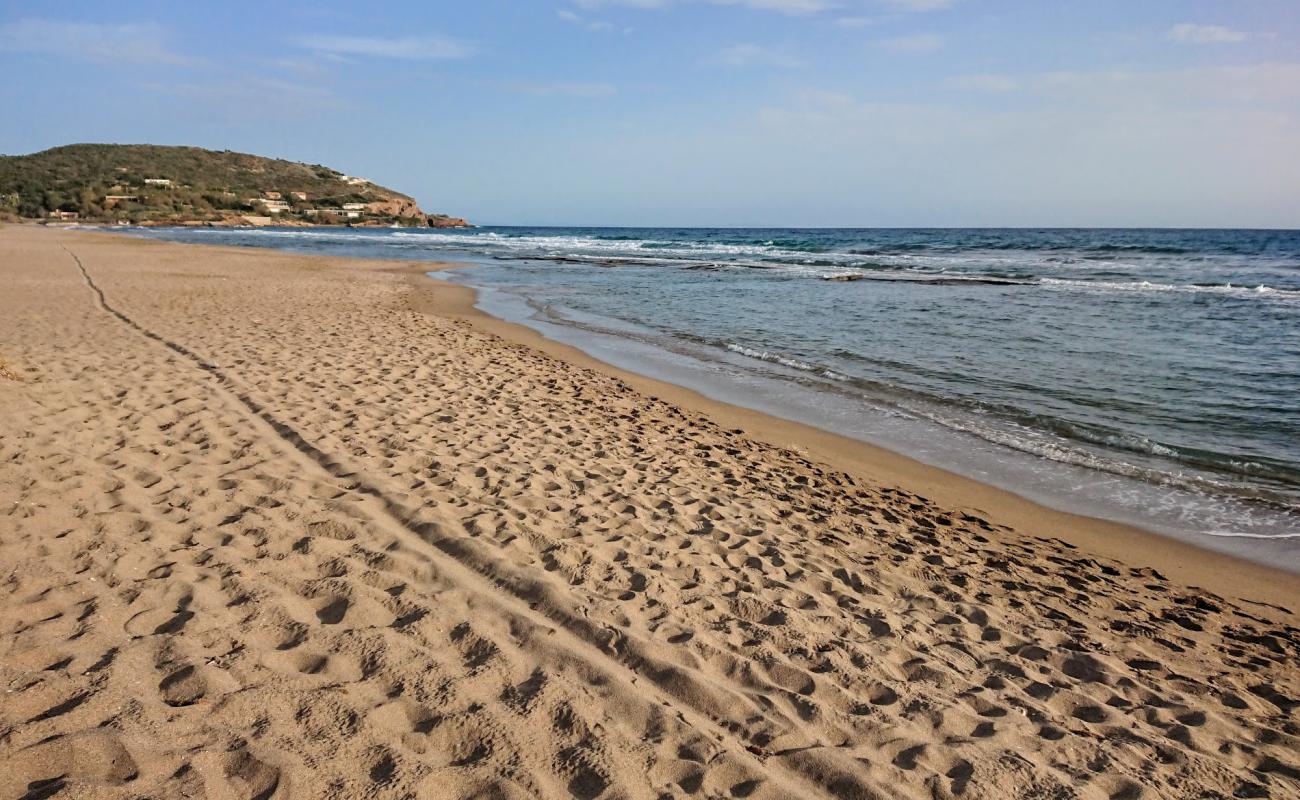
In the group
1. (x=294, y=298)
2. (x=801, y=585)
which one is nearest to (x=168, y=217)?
(x=294, y=298)

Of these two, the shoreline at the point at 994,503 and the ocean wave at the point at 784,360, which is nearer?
the shoreline at the point at 994,503

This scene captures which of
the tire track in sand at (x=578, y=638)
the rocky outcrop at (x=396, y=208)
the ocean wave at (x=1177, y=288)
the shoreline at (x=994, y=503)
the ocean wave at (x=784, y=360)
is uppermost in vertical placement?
the rocky outcrop at (x=396, y=208)

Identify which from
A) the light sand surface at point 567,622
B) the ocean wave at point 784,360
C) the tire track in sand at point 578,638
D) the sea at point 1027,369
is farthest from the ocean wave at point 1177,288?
the tire track in sand at point 578,638

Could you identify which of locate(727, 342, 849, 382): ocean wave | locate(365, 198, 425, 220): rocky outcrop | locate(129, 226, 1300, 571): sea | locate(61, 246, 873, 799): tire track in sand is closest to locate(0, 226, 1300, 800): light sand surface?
locate(61, 246, 873, 799): tire track in sand

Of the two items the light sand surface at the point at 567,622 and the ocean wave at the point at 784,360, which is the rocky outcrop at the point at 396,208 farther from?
the light sand surface at the point at 567,622

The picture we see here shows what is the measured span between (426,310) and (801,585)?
13308 millimetres

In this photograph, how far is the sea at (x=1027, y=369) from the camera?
253 inches

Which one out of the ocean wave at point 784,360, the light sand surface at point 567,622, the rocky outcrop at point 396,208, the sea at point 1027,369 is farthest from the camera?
the rocky outcrop at point 396,208

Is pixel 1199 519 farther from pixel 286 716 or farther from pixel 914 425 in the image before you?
pixel 286 716

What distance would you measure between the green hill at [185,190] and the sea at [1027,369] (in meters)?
66.8

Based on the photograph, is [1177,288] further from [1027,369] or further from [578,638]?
[578,638]

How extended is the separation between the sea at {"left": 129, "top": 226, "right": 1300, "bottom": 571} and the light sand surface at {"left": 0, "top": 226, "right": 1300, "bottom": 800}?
1.17 metres

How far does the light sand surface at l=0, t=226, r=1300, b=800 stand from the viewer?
8.37ft

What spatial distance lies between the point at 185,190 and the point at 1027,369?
94.7 metres
